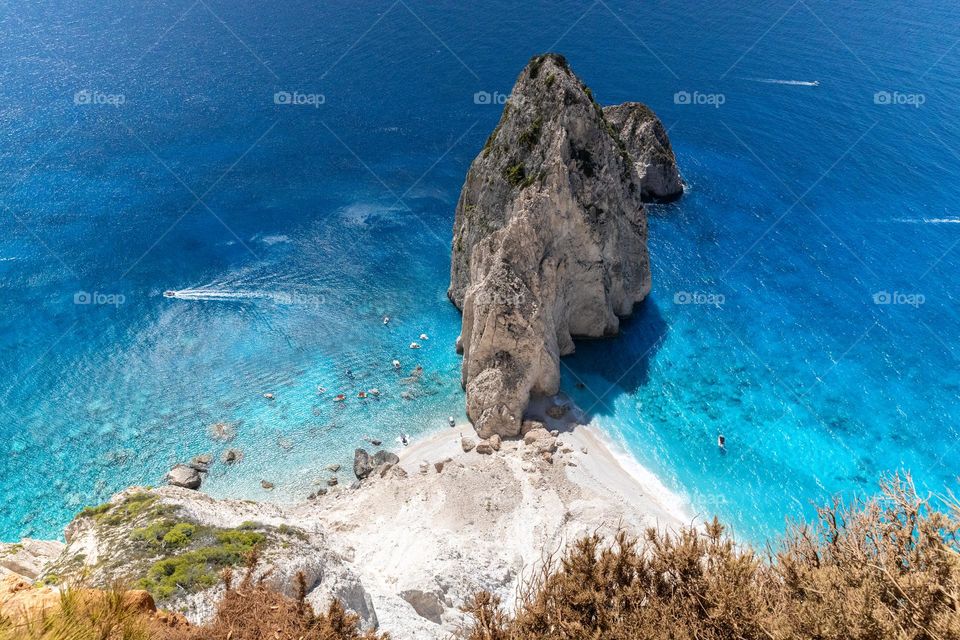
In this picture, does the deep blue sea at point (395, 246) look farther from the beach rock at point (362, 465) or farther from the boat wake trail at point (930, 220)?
the beach rock at point (362, 465)

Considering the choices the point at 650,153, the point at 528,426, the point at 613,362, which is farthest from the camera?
the point at 650,153

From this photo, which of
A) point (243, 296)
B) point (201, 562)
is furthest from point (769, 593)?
point (243, 296)

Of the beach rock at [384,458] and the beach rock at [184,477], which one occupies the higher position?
the beach rock at [184,477]

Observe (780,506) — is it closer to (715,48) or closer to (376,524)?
(376,524)

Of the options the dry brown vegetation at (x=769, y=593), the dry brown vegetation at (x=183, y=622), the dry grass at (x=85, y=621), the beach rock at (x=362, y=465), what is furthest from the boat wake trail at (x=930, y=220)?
the dry grass at (x=85, y=621)

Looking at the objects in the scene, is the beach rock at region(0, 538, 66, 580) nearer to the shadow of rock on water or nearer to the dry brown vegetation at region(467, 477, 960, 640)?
the dry brown vegetation at region(467, 477, 960, 640)

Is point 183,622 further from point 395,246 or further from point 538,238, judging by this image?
point 395,246

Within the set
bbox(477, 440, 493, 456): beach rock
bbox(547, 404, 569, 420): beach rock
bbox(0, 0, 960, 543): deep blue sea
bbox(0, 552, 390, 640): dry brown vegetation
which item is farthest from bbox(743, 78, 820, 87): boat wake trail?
bbox(0, 552, 390, 640): dry brown vegetation
